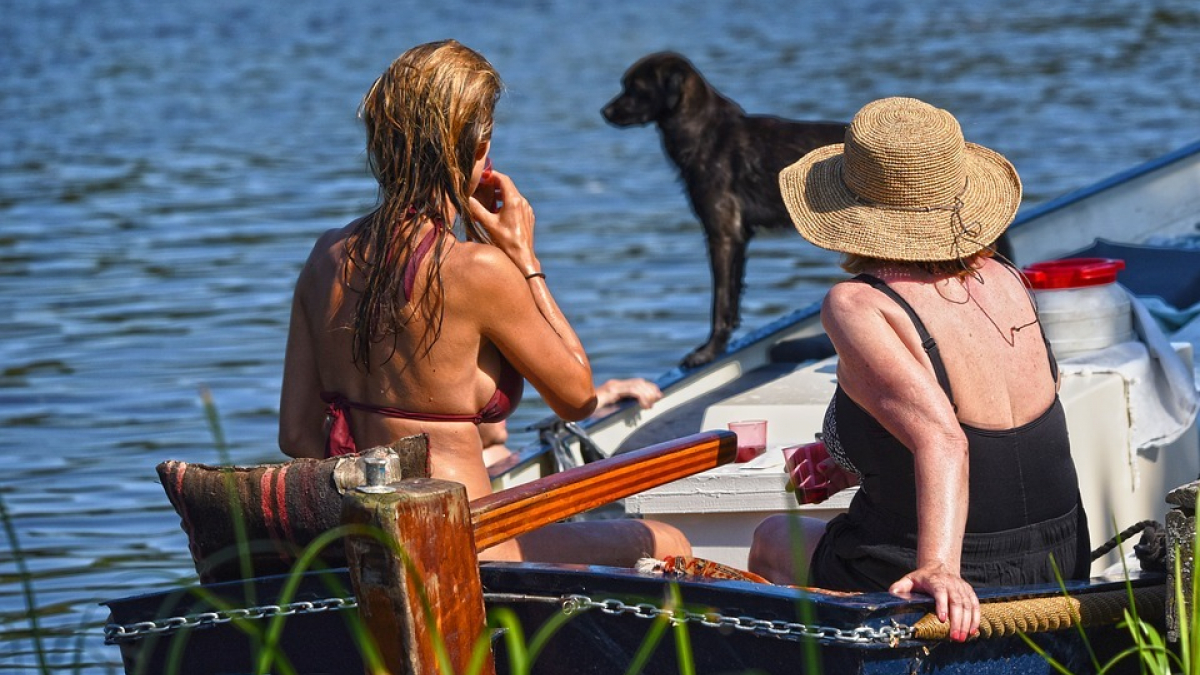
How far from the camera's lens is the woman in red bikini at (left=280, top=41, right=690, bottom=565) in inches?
131

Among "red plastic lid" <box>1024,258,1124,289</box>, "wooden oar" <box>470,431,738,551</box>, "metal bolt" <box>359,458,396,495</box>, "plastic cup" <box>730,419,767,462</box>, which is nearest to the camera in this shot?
"metal bolt" <box>359,458,396,495</box>

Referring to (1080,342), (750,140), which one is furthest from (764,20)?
(1080,342)

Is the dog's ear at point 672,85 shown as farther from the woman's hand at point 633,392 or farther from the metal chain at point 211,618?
the metal chain at point 211,618

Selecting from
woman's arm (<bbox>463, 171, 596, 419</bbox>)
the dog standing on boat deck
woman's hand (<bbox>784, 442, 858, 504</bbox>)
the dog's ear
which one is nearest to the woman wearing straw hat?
woman's hand (<bbox>784, 442, 858, 504</bbox>)

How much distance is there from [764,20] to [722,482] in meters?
20.4

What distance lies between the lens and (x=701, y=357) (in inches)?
253

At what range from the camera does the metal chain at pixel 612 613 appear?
9.27 feet

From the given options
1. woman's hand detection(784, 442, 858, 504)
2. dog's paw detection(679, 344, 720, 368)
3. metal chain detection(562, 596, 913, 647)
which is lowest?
metal chain detection(562, 596, 913, 647)

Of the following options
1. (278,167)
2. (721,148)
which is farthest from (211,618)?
(278,167)

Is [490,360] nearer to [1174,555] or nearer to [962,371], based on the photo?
[962,371]

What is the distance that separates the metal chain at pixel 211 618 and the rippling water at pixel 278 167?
0.11 m

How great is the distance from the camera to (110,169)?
47.8 feet

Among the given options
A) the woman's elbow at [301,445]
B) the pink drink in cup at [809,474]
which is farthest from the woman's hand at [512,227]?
the pink drink in cup at [809,474]

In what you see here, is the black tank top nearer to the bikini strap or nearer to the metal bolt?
the bikini strap
